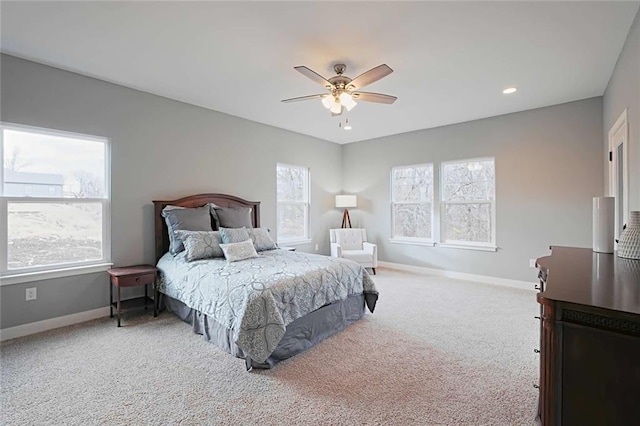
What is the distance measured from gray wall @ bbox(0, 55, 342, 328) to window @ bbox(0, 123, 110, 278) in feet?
0.44

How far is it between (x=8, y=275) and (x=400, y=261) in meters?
5.63

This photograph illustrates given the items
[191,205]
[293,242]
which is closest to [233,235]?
[191,205]

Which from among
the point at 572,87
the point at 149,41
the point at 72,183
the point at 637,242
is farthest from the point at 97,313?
the point at 572,87

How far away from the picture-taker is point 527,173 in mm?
4652

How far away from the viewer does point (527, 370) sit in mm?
2350

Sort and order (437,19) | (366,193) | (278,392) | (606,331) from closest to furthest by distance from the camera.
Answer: (606,331), (278,392), (437,19), (366,193)

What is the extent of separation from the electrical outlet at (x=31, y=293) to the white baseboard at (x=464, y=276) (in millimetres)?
5305

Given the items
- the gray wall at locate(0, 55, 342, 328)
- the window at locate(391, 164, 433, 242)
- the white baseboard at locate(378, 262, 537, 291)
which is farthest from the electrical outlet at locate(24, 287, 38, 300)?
the window at locate(391, 164, 433, 242)

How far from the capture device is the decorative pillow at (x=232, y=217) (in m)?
4.18

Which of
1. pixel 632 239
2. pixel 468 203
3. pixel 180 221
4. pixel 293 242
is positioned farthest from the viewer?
pixel 293 242

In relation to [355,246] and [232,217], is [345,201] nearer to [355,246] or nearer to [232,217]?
[355,246]

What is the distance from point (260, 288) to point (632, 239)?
2.50 m

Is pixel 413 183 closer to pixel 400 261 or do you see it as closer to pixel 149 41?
pixel 400 261

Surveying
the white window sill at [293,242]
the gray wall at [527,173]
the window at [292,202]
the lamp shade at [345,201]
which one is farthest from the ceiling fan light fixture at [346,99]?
the lamp shade at [345,201]
